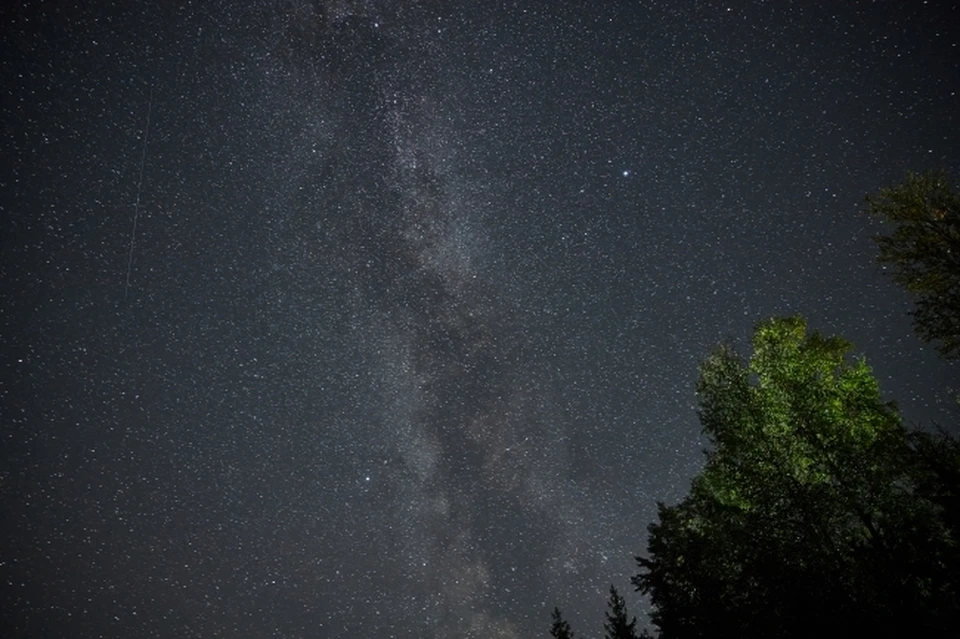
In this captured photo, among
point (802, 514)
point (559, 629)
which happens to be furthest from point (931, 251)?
point (559, 629)

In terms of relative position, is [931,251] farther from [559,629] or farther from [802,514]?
[559,629]

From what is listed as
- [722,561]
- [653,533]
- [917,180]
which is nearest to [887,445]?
[722,561]

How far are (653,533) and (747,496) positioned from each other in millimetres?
4229

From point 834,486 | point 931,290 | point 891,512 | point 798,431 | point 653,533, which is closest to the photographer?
point 931,290

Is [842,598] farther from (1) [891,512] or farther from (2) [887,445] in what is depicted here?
(2) [887,445]

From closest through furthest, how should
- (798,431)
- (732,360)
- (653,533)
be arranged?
(798,431), (732,360), (653,533)

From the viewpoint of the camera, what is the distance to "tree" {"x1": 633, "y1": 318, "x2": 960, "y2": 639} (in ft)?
29.0

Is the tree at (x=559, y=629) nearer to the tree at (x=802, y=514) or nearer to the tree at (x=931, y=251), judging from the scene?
the tree at (x=802, y=514)

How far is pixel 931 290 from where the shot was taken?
28.2 feet

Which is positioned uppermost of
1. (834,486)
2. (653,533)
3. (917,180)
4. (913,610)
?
(917,180)

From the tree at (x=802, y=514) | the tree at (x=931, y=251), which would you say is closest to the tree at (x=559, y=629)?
the tree at (x=802, y=514)

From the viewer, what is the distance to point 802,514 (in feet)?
35.2

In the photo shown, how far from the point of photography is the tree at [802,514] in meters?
8.84

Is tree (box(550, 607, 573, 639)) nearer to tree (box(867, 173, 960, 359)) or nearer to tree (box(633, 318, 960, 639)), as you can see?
tree (box(633, 318, 960, 639))
